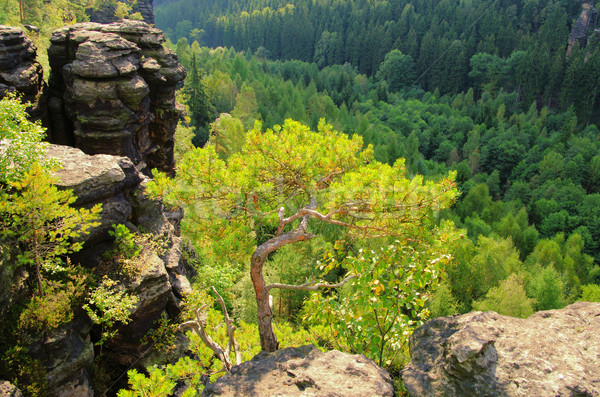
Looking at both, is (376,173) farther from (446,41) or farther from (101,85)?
(446,41)

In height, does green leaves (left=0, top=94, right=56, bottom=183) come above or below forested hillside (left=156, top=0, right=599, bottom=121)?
above

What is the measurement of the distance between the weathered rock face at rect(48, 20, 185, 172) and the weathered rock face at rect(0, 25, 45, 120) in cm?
121

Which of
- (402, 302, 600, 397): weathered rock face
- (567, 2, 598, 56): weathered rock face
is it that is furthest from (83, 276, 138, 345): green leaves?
(567, 2, 598, 56): weathered rock face

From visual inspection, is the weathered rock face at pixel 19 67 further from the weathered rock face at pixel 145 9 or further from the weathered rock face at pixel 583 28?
the weathered rock face at pixel 583 28

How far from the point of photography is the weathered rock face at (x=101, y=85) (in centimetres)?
1872

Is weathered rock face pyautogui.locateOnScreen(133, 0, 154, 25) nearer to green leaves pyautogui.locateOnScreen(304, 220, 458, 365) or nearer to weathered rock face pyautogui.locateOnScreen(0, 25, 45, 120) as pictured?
weathered rock face pyautogui.locateOnScreen(0, 25, 45, 120)

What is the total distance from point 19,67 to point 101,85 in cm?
330

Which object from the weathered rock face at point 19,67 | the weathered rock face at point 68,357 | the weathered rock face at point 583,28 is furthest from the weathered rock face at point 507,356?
the weathered rock face at point 583,28

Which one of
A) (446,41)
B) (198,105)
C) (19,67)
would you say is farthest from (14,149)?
(446,41)

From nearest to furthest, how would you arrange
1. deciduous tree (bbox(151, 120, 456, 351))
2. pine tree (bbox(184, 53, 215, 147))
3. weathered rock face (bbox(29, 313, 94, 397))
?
deciduous tree (bbox(151, 120, 456, 351)) → weathered rock face (bbox(29, 313, 94, 397)) → pine tree (bbox(184, 53, 215, 147))

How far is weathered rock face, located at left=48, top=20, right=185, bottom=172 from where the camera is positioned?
18.7 m

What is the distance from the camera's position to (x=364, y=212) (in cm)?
893

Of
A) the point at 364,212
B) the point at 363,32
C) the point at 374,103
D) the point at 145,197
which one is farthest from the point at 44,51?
the point at 363,32

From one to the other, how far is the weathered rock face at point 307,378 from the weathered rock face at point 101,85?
16785 mm
